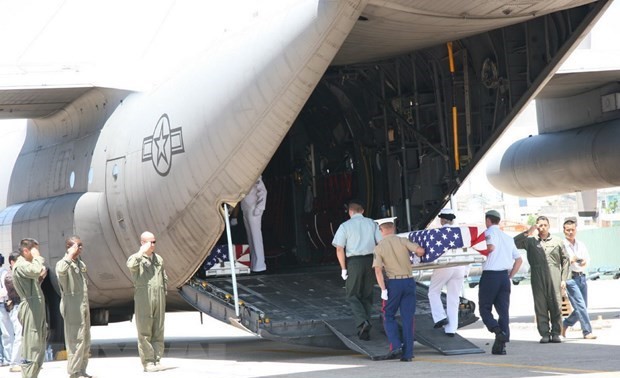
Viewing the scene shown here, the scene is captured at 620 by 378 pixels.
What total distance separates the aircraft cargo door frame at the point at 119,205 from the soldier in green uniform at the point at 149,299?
144cm

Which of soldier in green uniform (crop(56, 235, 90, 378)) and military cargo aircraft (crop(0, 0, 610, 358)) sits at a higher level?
military cargo aircraft (crop(0, 0, 610, 358))

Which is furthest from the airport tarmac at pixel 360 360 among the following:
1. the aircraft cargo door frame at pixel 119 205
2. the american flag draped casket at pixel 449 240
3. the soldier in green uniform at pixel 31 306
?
the aircraft cargo door frame at pixel 119 205

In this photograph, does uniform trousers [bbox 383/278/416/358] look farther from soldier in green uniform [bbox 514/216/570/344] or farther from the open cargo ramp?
soldier in green uniform [bbox 514/216/570/344]

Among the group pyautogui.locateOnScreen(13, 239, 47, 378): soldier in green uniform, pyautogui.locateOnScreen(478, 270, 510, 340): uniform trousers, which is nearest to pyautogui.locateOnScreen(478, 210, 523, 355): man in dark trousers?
pyautogui.locateOnScreen(478, 270, 510, 340): uniform trousers

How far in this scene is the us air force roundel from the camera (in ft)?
41.9

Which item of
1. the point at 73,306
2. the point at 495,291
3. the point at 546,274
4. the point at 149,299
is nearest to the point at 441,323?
the point at 495,291

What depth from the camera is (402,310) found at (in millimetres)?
11828

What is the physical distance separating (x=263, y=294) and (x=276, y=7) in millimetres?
3919

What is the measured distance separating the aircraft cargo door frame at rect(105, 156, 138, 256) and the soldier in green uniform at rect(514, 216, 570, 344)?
17.5ft

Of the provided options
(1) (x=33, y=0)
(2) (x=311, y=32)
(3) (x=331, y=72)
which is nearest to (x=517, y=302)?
(3) (x=331, y=72)

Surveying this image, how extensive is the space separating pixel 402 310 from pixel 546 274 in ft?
9.76

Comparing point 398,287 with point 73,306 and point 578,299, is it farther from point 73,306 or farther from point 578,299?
point 73,306

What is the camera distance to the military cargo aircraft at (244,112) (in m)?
11.8

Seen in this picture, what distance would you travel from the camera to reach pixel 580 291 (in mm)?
14148
